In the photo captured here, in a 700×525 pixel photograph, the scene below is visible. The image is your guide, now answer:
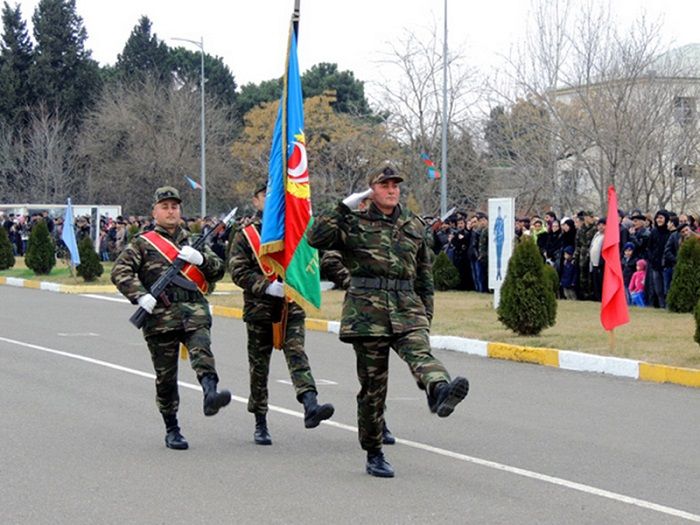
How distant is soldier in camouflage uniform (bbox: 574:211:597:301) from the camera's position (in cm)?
2256

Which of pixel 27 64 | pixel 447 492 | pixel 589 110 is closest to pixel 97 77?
pixel 27 64

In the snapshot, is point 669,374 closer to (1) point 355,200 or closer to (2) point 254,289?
(2) point 254,289

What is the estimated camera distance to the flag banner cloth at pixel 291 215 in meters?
9.01

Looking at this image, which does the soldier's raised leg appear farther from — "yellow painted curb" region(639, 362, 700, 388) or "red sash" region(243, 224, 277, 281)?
"yellow painted curb" region(639, 362, 700, 388)

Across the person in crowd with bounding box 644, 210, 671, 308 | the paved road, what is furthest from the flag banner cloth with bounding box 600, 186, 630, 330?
the person in crowd with bounding box 644, 210, 671, 308

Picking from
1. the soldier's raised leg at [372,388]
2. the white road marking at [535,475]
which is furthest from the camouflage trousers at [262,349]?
the soldier's raised leg at [372,388]

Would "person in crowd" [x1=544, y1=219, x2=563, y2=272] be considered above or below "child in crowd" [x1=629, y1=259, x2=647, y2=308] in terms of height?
above

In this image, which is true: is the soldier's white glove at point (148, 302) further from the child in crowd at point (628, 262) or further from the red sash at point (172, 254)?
the child in crowd at point (628, 262)

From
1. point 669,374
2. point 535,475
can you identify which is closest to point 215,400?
point 535,475

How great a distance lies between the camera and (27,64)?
237ft

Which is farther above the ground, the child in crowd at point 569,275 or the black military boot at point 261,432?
the child in crowd at point 569,275

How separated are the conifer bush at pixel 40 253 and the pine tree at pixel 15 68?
121 feet

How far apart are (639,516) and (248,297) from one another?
11.7 ft

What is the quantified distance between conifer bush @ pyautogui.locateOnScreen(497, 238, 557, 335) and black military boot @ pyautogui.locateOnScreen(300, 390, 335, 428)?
8096 millimetres
